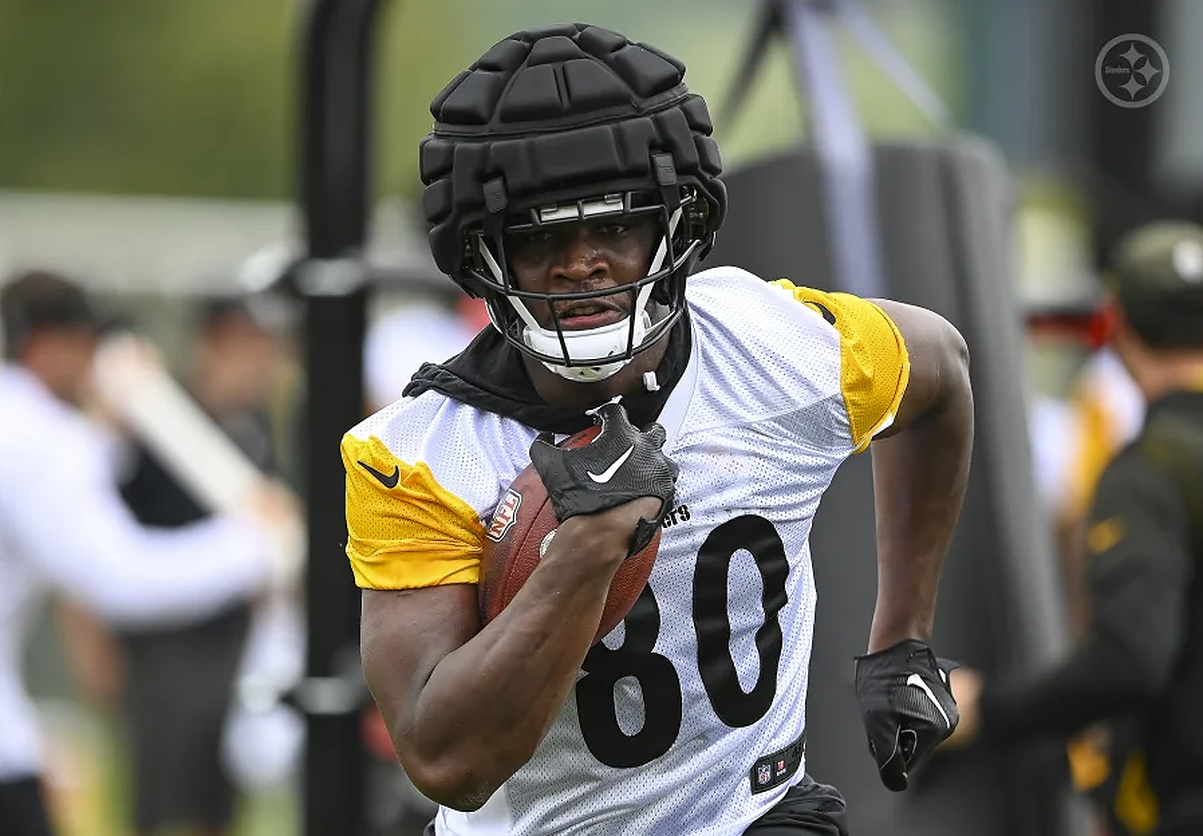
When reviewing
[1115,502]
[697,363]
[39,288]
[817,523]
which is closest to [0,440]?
[39,288]

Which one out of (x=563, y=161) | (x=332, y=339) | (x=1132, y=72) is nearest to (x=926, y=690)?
(x=563, y=161)

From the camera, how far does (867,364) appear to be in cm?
304

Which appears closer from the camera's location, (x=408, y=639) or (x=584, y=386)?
(x=408, y=639)

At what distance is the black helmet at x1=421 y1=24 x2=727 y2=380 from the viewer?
9.02 feet

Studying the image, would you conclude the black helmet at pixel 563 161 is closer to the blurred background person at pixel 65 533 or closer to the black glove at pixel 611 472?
the black glove at pixel 611 472

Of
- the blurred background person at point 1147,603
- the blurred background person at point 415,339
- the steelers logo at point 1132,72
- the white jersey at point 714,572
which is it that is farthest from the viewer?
the blurred background person at point 415,339

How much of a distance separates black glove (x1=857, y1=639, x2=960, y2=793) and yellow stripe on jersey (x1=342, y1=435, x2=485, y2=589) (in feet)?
2.43

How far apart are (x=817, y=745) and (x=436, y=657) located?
193 cm

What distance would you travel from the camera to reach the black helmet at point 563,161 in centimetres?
275

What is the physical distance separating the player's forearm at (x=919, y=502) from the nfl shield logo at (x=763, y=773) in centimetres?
35

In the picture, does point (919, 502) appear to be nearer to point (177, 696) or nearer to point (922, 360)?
point (922, 360)

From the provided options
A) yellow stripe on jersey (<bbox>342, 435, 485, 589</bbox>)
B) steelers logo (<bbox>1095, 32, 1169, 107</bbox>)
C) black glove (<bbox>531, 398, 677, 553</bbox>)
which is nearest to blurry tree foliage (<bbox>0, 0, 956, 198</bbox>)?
steelers logo (<bbox>1095, 32, 1169, 107</bbox>)

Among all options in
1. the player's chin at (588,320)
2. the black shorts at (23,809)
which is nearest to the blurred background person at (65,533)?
the black shorts at (23,809)

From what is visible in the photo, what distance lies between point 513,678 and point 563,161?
0.66 metres
